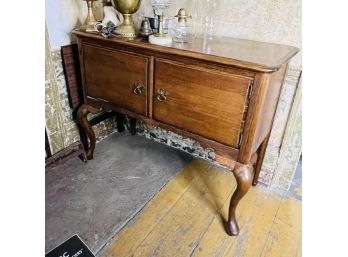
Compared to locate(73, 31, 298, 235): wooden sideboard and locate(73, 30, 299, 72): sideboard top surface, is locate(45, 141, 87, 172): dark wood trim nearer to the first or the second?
locate(73, 31, 298, 235): wooden sideboard

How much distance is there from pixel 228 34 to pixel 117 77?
63cm

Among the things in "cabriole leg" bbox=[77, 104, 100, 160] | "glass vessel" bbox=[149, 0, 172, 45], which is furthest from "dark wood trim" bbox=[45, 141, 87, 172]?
"glass vessel" bbox=[149, 0, 172, 45]

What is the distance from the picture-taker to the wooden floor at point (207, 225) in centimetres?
127

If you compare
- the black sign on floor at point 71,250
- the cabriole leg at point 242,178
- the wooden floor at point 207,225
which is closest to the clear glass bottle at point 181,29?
the cabriole leg at point 242,178

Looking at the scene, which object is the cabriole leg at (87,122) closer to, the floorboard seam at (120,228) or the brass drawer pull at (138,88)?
the brass drawer pull at (138,88)

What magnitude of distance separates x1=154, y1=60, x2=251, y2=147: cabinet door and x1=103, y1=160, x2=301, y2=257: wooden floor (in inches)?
20.9

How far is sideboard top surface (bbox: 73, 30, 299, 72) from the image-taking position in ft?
3.17

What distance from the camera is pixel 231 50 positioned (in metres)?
1.12

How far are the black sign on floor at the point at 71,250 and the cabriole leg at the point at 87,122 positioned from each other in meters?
0.68

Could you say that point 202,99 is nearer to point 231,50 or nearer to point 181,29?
point 231,50

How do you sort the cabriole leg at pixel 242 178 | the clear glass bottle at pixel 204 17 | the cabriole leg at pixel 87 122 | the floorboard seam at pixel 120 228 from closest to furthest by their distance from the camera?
the cabriole leg at pixel 242 178, the floorboard seam at pixel 120 228, the clear glass bottle at pixel 204 17, the cabriole leg at pixel 87 122
